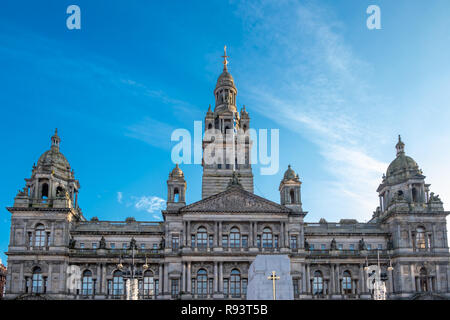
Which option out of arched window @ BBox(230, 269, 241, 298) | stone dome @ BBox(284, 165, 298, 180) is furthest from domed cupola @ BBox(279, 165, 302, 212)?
arched window @ BBox(230, 269, 241, 298)

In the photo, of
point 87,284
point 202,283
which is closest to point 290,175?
point 202,283

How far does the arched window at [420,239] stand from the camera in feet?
226

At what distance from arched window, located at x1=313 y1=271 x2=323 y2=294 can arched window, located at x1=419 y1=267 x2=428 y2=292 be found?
13.4 metres

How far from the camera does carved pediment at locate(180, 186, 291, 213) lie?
67188mm

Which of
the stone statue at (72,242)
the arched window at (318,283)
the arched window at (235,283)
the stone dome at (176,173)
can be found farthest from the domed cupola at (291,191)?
the stone statue at (72,242)

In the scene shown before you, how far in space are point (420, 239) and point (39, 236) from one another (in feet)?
172

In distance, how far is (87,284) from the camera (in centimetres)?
6681

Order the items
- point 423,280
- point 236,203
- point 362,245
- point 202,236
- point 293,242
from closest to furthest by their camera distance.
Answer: point 202,236 < point 236,203 < point 423,280 < point 293,242 < point 362,245

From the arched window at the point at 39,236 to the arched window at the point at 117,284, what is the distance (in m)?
10.6

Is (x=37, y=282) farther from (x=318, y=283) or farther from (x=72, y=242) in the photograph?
(x=318, y=283)

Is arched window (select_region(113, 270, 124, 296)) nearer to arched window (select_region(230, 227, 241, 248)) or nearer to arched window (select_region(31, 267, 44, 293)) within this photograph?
arched window (select_region(31, 267, 44, 293))
